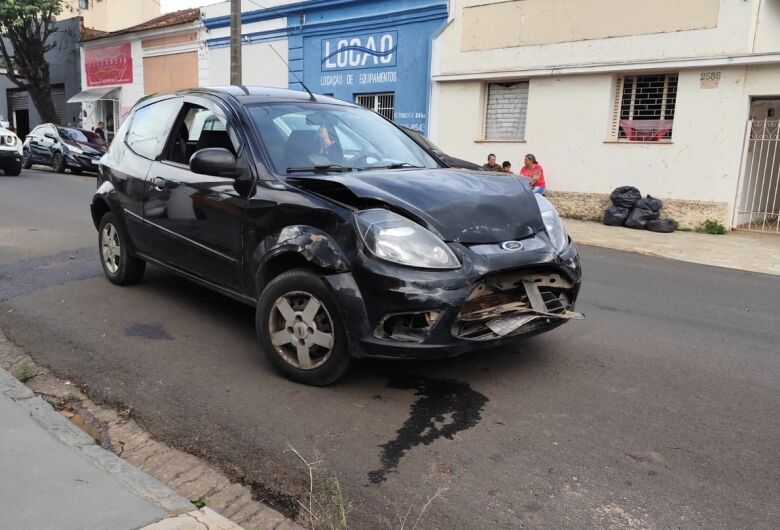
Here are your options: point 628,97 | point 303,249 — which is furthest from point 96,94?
point 303,249

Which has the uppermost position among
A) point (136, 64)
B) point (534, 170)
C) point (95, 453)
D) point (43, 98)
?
point (136, 64)

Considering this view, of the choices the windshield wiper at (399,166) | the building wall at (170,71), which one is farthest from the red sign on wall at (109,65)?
the windshield wiper at (399,166)

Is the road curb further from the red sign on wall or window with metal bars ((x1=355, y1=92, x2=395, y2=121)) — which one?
the red sign on wall

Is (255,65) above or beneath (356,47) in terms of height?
beneath

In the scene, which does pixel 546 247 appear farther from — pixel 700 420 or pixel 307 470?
pixel 307 470

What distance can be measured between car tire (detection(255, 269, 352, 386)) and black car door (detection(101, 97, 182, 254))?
187 cm

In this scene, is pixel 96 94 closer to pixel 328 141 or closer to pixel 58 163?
pixel 58 163

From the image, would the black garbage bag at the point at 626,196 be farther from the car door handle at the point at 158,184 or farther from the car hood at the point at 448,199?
the car door handle at the point at 158,184

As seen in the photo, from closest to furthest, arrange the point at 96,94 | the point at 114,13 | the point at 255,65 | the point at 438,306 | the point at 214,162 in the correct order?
the point at 438,306
the point at 214,162
the point at 255,65
the point at 96,94
the point at 114,13

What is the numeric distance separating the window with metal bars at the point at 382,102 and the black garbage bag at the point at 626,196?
716cm

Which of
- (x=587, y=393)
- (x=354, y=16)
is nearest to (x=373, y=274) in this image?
(x=587, y=393)

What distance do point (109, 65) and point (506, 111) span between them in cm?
1951

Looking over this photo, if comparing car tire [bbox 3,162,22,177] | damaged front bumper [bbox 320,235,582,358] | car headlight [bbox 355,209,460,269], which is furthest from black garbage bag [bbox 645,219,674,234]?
car tire [bbox 3,162,22,177]

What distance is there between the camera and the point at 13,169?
1814cm
